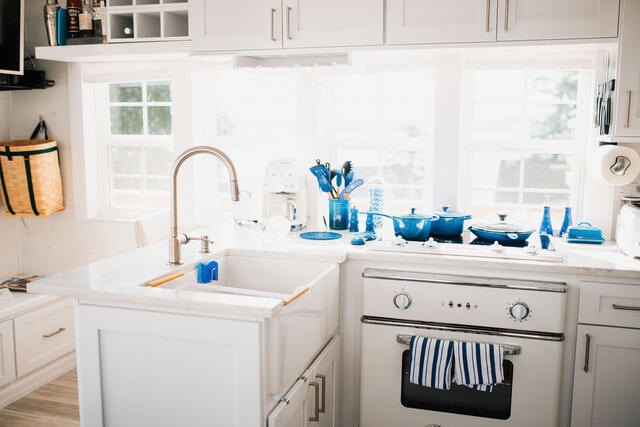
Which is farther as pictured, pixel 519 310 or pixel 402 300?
pixel 402 300

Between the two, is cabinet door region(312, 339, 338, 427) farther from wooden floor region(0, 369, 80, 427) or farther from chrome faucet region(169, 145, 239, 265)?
wooden floor region(0, 369, 80, 427)

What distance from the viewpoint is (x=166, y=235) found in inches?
127

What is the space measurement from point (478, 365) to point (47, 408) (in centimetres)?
218

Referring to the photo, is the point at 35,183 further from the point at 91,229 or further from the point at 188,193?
the point at 188,193

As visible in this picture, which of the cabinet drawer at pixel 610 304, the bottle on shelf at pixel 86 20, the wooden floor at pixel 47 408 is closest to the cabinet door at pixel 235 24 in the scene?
the bottle on shelf at pixel 86 20

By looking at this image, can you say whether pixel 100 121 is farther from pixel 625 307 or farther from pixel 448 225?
pixel 625 307

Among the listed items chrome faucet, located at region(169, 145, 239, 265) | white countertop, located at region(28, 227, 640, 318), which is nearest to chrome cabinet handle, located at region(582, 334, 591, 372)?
white countertop, located at region(28, 227, 640, 318)

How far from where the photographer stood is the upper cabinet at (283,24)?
270cm

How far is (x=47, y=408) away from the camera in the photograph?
10.2ft

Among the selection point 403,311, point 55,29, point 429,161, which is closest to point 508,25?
point 429,161

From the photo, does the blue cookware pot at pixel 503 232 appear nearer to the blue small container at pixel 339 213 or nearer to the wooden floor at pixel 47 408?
the blue small container at pixel 339 213

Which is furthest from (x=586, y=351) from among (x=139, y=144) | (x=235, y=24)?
(x=139, y=144)

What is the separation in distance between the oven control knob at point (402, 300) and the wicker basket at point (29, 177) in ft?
7.27

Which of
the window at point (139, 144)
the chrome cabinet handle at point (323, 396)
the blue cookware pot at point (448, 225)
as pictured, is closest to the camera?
the chrome cabinet handle at point (323, 396)
